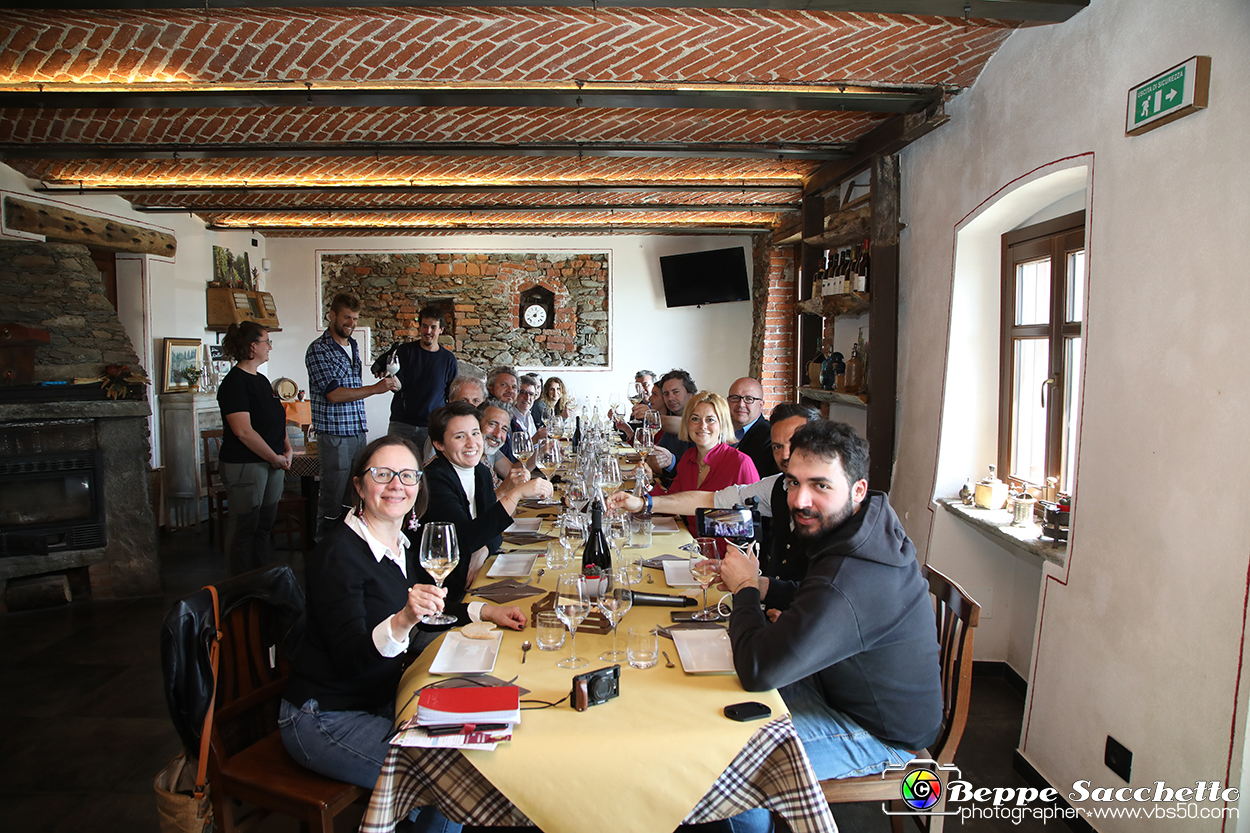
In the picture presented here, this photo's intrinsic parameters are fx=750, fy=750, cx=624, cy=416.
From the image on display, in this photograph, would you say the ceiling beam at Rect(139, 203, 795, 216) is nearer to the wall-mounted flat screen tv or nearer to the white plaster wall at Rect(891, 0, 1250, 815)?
the wall-mounted flat screen tv

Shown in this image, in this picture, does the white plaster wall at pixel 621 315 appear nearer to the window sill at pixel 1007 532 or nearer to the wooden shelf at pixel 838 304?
the wooden shelf at pixel 838 304

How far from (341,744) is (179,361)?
7.44 m

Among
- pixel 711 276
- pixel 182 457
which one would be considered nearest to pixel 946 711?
pixel 182 457

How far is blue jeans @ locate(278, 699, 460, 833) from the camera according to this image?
2.02 meters

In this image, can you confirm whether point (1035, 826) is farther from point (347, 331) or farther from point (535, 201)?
point (535, 201)

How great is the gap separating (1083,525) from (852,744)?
1.44 m

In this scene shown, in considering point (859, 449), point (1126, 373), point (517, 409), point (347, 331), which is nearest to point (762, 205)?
point (517, 409)

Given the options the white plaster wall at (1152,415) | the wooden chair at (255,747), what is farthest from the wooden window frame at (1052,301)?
the wooden chair at (255,747)

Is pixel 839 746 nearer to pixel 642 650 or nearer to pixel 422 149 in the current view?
pixel 642 650

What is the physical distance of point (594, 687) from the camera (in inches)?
69.5

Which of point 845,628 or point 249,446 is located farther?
point 249,446

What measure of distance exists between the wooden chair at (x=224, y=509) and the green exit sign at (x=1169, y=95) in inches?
237

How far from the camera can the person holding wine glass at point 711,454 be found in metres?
4.08

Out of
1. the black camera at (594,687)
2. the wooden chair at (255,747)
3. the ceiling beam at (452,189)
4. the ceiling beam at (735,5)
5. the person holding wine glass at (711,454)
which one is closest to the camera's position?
the black camera at (594,687)
